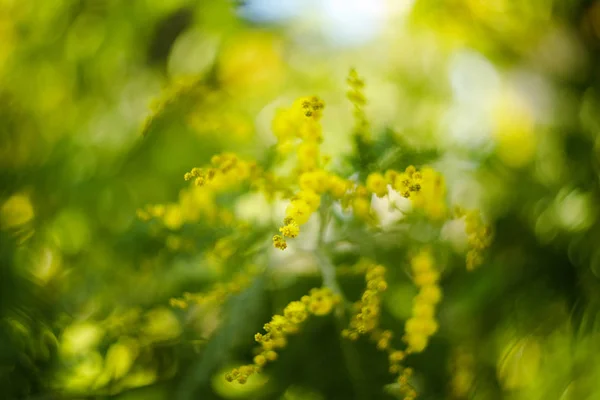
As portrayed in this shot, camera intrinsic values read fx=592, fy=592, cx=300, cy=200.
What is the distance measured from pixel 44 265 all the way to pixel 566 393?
17.9 inches

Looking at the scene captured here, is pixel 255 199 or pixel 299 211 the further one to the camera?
pixel 255 199

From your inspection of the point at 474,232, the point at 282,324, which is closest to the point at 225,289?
the point at 282,324

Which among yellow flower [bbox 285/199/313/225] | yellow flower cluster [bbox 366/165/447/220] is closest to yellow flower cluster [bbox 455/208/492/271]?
yellow flower cluster [bbox 366/165/447/220]

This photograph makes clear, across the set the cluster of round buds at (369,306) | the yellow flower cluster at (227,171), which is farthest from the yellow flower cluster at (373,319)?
the yellow flower cluster at (227,171)

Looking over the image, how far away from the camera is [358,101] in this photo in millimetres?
404

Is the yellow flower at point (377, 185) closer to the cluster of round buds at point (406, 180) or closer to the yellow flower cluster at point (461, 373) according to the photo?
the cluster of round buds at point (406, 180)

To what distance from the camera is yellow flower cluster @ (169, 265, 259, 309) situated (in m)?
0.41

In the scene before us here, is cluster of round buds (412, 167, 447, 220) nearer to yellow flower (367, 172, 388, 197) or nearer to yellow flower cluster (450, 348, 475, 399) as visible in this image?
yellow flower (367, 172, 388, 197)

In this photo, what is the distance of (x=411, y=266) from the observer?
461 millimetres

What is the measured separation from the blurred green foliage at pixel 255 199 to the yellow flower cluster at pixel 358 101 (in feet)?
0.04

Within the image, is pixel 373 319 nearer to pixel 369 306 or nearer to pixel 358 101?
pixel 369 306

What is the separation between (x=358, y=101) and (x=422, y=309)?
149 mm

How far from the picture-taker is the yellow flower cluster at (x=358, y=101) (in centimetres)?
39

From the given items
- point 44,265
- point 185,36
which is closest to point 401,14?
point 185,36
